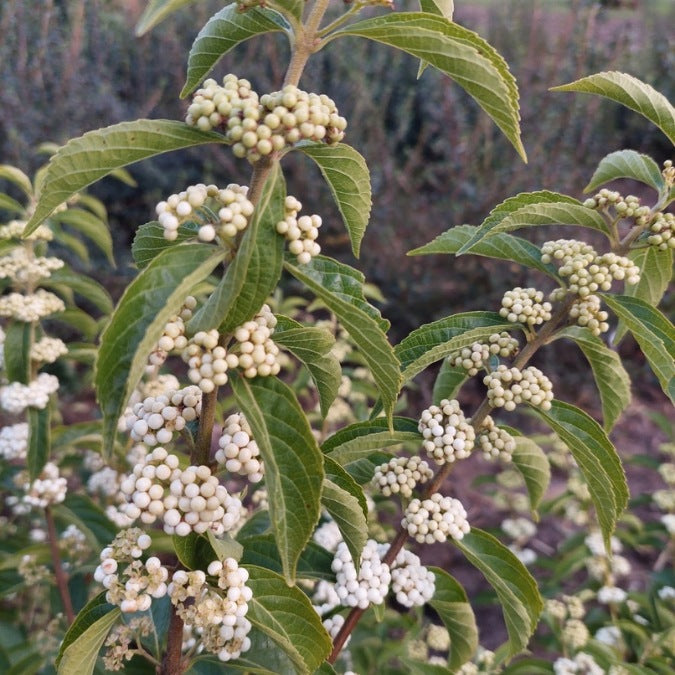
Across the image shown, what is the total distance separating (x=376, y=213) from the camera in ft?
18.2

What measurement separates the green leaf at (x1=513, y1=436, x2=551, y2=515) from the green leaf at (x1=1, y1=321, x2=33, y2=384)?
60.2 inches

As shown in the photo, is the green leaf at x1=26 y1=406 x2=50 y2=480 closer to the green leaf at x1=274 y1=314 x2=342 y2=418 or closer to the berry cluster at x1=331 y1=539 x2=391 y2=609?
the berry cluster at x1=331 y1=539 x2=391 y2=609

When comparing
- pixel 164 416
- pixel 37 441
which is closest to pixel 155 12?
pixel 164 416

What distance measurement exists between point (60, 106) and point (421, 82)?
3.83 m

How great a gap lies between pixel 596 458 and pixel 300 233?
795 millimetres

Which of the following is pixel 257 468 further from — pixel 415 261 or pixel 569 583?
pixel 415 261

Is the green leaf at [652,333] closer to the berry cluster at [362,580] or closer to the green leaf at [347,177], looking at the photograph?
the green leaf at [347,177]

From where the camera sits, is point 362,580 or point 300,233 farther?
point 362,580

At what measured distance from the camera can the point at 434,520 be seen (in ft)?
4.88

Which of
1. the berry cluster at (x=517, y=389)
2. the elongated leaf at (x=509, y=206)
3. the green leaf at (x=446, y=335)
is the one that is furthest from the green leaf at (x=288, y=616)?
the elongated leaf at (x=509, y=206)

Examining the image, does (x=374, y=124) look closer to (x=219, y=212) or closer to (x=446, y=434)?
(x=446, y=434)

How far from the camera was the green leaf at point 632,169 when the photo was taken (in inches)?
57.4

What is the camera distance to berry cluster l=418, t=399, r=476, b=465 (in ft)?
4.69

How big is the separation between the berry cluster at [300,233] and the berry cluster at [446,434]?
58cm
